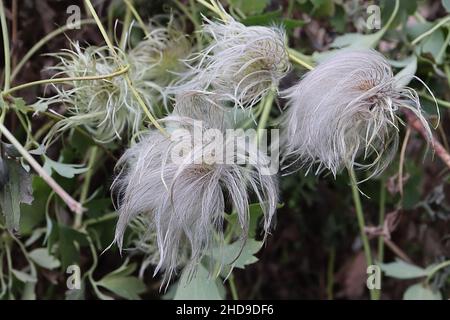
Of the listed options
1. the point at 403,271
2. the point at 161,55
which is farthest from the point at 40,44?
the point at 403,271

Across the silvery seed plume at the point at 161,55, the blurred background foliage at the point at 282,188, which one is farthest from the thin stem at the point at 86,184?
the silvery seed plume at the point at 161,55

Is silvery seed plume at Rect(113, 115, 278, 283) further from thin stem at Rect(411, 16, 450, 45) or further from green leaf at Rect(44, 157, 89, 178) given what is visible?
thin stem at Rect(411, 16, 450, 45)

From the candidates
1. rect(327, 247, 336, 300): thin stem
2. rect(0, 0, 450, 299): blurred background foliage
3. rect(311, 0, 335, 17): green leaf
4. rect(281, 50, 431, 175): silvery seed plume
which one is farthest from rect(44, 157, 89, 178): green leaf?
rect(327, 247, 336, 300): thin stem

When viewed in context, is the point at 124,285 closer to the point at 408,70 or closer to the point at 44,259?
the point at 44,259

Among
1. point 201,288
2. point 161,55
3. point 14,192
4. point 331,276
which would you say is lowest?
point 331,276

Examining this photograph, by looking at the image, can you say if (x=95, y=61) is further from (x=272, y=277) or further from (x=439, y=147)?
(x=272, y=277)

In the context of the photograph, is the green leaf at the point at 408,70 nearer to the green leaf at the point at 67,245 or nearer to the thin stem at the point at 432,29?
the thin stem at the point at 432,29
